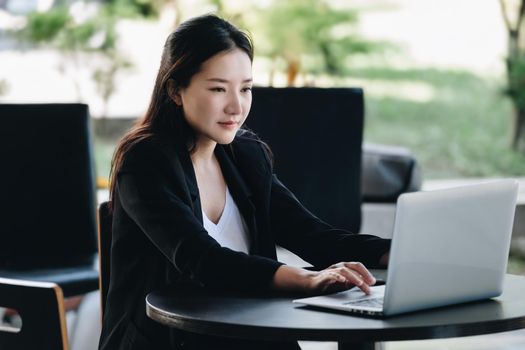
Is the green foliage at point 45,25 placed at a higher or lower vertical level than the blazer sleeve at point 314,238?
higher

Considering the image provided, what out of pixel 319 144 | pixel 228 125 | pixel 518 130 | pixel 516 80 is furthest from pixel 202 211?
pixel 518 130

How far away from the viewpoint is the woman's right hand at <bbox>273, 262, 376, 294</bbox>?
1619 mm

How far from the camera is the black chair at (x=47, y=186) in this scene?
317 cm

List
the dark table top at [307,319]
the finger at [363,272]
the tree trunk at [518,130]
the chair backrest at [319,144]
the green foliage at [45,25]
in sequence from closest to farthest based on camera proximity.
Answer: the dark table top at [307,319], the finger at [363,272], the chair backrest at [319,144], the green foliage at [45,25], the tree trunk at [518,130]

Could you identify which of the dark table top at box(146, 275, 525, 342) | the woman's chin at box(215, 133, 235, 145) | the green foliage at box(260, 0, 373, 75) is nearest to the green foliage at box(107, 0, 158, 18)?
the green foliage at box(260, 0, 373, 75)

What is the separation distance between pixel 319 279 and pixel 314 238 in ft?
1.03

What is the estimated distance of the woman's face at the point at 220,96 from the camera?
5.92 ft

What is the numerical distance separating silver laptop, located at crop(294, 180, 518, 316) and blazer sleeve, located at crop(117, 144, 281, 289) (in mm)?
123

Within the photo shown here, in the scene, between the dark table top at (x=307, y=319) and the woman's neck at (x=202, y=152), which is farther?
the woman's neck at (x=202, y=152)

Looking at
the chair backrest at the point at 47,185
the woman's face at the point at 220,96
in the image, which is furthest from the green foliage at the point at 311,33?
the woman's face at the point at 220,96

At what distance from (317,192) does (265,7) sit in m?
2.11

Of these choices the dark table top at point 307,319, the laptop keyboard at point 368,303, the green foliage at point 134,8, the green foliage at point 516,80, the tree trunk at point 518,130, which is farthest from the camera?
the tree trunk at point 518,130

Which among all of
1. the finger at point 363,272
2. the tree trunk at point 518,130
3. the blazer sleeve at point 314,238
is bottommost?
the tree trunk at point 518,130

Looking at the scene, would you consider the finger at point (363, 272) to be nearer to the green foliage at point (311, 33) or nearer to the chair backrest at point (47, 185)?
the chair backrest at point (47, 185)
